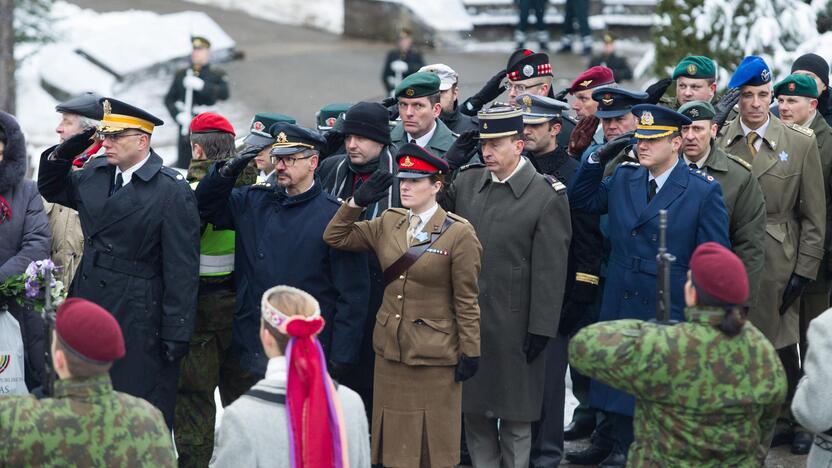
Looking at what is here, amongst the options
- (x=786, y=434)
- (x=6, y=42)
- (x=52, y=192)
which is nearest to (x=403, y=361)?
(x=52, y=192)

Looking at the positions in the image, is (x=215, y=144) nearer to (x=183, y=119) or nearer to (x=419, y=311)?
(x=419, y=311)

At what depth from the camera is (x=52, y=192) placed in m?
6.78

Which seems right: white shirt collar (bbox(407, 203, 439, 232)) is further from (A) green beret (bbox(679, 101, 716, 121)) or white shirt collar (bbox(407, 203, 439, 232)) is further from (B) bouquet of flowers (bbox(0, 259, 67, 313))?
(B) bouquet of flowers (bbox(0, 259, 67, 313))

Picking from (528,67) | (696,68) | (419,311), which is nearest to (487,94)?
(528,67)

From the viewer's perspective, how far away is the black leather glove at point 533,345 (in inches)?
273

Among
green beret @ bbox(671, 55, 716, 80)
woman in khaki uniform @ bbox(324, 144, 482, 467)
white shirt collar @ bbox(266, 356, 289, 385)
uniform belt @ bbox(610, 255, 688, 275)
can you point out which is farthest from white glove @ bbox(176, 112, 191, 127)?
white shirt collar @ bbox(266, 356, 289, 385)

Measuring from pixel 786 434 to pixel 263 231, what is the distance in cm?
345

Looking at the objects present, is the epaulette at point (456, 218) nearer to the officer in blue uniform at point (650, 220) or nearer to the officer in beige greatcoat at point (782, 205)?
the officer in blue uniform at point (650, 220)

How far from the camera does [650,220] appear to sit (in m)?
6.80

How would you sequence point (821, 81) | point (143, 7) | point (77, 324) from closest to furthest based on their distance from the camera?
point (77, 324) → point (821, 81) → point (143, 7)

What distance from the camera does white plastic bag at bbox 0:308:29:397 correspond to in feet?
22.6

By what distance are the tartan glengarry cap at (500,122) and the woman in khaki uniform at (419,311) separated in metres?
0.47

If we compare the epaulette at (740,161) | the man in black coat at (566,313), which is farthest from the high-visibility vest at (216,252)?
the epaulette at (740,161)

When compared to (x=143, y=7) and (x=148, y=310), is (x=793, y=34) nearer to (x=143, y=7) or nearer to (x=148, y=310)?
(x=148, y=310)
